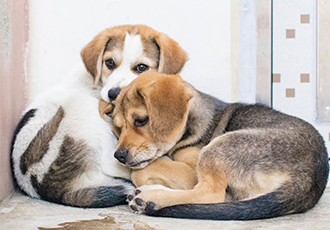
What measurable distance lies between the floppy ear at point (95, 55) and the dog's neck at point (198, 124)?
38.0 inches

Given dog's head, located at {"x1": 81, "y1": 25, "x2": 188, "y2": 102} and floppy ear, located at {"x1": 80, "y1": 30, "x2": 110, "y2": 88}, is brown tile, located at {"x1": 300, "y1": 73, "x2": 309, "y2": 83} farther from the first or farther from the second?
floppy ear, located at {"x1": 80, "y1": 30, "x2": 110, "y2": 88}

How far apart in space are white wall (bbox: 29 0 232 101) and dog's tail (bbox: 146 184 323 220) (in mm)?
2243

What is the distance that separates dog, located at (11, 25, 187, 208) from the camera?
13.9 feet

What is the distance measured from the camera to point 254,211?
3549 millimetres

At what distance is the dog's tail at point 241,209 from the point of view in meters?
3.54

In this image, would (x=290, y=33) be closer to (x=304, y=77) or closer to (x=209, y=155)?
(x=304, y=77)

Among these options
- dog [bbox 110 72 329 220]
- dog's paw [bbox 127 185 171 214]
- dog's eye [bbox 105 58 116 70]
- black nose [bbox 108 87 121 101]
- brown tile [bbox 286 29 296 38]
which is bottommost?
dog's paw [bbox 127 185 171 214]

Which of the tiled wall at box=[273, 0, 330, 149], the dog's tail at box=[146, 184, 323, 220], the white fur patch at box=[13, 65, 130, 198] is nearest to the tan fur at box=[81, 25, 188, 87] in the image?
the white fur patch at box=[13, 65, 130, 198]

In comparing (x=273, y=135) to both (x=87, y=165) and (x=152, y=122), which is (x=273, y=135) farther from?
(x=87, y=165)

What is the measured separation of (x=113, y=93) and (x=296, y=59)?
246 cm

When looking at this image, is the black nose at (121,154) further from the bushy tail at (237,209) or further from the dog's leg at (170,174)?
the bushy tail at (237,209)

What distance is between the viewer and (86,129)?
4.44 metres

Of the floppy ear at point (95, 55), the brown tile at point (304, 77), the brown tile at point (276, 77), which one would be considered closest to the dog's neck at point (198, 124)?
the floppy ear at point (95, 55)

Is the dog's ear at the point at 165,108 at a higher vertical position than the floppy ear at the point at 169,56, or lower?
lower
